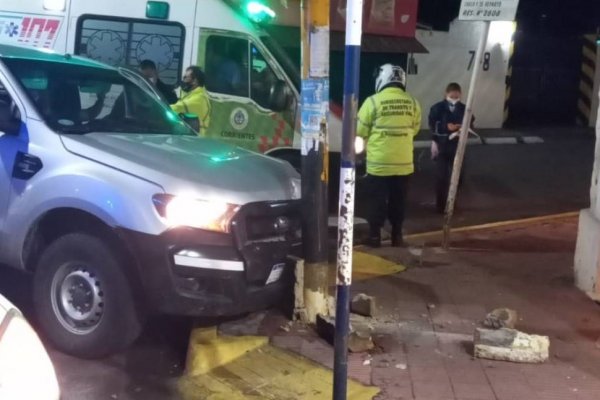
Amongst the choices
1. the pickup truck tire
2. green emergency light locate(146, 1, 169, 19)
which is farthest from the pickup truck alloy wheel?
green emergency light locate(146, 1, 169, 19)

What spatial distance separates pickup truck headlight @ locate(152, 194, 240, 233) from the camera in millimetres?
5391

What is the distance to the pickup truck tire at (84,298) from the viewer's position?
5.55 metres

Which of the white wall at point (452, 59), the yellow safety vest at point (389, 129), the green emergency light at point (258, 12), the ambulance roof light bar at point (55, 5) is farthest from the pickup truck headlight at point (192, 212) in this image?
the white wall at point (452, 59)

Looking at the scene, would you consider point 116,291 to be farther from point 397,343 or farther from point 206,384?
point 397,343

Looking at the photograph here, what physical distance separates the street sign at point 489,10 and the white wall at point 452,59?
42.9 ft

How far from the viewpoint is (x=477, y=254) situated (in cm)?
894

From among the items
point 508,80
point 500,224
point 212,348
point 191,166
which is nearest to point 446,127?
point 500,224

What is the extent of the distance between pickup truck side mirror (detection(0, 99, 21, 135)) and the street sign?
4.32m

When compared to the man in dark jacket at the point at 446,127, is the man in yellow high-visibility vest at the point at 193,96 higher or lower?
higher

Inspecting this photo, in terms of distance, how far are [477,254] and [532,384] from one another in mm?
3524

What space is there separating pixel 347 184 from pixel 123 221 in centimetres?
165

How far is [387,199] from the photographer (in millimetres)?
9086

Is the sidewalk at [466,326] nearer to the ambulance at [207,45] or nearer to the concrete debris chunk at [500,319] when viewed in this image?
the concrete debris chunk at [500,319]

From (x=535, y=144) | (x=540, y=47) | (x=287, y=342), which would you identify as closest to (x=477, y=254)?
(x=287, y=342)
